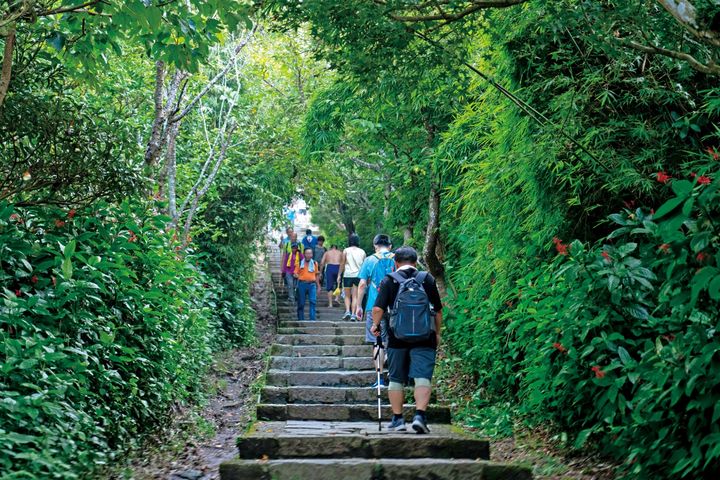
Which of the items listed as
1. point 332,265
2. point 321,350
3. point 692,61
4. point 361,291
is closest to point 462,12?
point 692,61

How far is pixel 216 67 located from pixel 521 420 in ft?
31.8

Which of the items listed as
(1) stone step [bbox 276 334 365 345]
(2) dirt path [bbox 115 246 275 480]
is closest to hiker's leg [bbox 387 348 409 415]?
(2) dirt path [bbox 115 246 275 480]

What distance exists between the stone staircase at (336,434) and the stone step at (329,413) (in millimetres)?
11

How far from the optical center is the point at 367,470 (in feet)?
18.6

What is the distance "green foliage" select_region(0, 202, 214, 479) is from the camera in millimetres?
5051

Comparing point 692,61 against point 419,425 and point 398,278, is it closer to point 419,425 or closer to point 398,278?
point 398,278

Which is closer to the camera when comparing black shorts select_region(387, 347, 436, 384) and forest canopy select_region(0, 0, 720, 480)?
forest canopy select_region(0, 0, 720, 480)

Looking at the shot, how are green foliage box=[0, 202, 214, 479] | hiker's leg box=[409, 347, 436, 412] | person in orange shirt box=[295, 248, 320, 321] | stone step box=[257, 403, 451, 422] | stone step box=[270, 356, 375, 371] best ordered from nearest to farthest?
1. green foliage box=[0, 202, 214, 479]
2. hiker's leg box=[409, 347, 436, 412]
3. stone step box=[257, 403, 451, 422]
4. stone step box=[270, 356, 375, 371]
5. person in orange shirt box=[295, 248, 320, 321]

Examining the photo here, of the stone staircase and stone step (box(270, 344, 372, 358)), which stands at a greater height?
stone step (box(270, 344, 372, 358))

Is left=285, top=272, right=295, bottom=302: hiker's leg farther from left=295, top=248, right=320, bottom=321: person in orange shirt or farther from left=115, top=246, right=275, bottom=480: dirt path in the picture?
left=115, top=246, right=275, bottom=480: dirt path

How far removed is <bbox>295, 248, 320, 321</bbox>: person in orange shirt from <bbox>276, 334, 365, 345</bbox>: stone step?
3126 mm

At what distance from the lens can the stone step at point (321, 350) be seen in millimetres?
11969

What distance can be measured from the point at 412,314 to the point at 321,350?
210 inches

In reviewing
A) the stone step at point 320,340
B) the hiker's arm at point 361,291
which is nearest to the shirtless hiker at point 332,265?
the stone step at point 320,340
